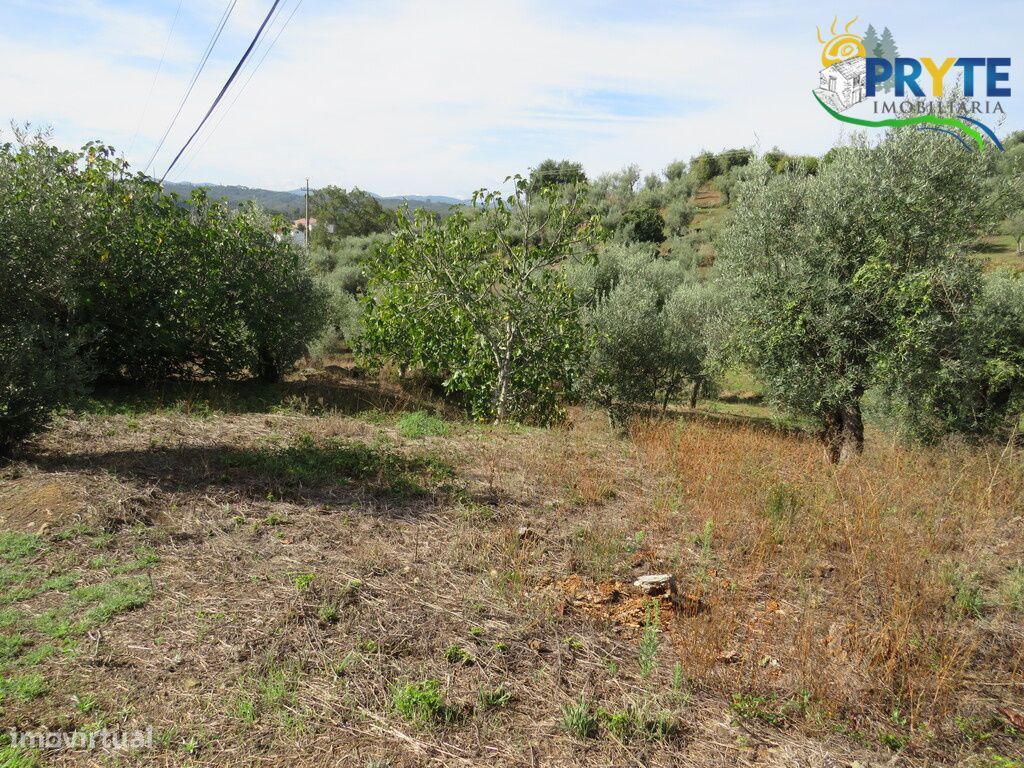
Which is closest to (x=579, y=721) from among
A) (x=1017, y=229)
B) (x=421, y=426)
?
(x=421, y=426)

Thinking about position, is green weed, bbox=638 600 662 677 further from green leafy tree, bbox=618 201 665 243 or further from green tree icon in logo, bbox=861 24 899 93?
green leafy tree, bbox=618 201 665 243

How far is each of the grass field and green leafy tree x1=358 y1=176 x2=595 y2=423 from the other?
3.79 meters

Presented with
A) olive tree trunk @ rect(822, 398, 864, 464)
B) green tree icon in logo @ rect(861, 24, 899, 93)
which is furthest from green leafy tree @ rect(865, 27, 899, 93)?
olive tree trunk @ rect(822, 398, 864, 464)

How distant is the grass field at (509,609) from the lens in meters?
3.04

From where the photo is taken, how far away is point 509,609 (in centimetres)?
415

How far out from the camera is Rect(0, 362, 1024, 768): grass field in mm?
3037

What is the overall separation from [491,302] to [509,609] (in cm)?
726

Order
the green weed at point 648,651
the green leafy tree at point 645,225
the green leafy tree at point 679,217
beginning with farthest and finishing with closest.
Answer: the green leafy tree at point 679,217 → the green leafy tree at point 645,225 → the green weed at point 648,651

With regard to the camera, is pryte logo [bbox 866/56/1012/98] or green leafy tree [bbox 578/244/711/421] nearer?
pryte logo [bbox 866/56/1012/98]

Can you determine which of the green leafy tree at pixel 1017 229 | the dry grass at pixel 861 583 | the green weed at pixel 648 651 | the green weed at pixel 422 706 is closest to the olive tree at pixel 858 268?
the dry grass at pixel 861 583

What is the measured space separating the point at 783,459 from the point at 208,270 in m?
12.1

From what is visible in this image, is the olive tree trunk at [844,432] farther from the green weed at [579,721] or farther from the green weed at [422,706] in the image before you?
the green weed at [422,706]

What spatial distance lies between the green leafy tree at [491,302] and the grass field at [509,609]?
379cm

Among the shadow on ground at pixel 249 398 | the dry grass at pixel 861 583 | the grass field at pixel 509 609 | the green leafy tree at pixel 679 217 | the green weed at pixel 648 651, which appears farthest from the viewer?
the green leafy tree at pixel 679 217
